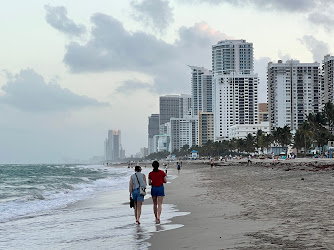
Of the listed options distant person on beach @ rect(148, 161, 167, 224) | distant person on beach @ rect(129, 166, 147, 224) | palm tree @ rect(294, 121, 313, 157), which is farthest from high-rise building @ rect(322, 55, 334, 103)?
distant person on beach @ rect(129, 166, 147, 224)

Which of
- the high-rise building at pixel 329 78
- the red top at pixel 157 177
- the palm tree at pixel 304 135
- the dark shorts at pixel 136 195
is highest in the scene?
the high-rise building at pixel 329 78

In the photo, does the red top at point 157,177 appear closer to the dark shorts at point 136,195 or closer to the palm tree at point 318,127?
the dark shorts at point 136,195

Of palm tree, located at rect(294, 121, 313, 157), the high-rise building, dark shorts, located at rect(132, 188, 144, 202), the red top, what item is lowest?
dark shorts, located at rect(132, 188, 144, 202)

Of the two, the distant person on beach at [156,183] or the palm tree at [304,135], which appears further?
the palm tree at [304,135]

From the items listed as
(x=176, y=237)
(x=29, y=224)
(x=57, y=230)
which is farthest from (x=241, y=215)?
(x=29, y=224)

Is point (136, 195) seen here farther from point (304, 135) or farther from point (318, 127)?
point (304, 135)

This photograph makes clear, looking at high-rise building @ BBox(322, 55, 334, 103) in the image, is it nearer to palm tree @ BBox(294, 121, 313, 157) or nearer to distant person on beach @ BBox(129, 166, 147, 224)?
palm tree @ BBox(294, 121, 313, 157)

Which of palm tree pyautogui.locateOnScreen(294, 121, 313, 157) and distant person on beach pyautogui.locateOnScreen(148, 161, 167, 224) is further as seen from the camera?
palm tree pyautogui.locateOnScreen(294, 121, 313, 157)

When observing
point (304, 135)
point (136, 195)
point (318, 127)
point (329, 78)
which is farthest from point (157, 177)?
point (329, 78)

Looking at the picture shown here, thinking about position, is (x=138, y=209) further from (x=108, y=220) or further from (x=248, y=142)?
(x=248, y=142)

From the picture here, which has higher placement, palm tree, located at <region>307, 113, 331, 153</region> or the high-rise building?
the high-rise building

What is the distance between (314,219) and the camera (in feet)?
33.6

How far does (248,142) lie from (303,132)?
51.4 m

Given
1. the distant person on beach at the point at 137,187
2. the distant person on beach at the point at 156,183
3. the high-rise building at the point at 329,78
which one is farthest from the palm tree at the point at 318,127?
the distant person on beach at the point at 137,187
